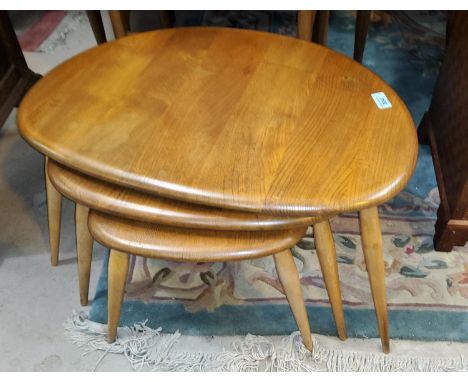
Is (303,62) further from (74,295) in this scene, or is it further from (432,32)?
(432,32)

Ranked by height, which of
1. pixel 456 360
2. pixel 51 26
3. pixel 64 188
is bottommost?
pixel 456 360

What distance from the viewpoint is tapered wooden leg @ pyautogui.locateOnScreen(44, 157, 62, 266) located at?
0.84 metres

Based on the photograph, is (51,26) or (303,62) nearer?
(303,62)

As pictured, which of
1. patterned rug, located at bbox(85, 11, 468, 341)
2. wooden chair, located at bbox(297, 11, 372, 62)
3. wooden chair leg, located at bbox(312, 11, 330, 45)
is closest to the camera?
patterned rug, located at bbox(85, 11, 468, 341)

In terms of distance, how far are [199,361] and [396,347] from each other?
0.37 metres

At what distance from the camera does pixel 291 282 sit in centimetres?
73

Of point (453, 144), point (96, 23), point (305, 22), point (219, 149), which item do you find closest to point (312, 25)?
point (305, 22)

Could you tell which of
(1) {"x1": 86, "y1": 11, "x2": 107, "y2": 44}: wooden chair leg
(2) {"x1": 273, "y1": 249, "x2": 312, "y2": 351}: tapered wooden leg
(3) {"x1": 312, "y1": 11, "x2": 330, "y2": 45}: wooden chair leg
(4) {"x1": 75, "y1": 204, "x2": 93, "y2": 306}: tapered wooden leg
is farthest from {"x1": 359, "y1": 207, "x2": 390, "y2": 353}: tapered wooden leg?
(1) {"x1": 86, "y1": 11, "x2": 107, "y2": 44}: wooden chair leg

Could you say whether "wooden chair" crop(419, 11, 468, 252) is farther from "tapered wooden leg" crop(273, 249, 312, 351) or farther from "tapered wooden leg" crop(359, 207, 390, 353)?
"tapered wooden leg" crop(273, 249, 312, 351)

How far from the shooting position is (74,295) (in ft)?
3.09

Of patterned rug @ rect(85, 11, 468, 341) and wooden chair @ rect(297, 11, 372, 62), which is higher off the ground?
wooden chair @ rect(297, 11, 372, 62)

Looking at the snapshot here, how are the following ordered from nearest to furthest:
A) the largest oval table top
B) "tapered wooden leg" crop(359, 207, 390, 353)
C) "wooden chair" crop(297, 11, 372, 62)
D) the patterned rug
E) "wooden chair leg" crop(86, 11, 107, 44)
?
1. the largest oval table top
2. "tapered wooden leg" crop(359, 207, 390, 353)
3. the patterned rug
4. "wooden chair" crop(297, 11, 372, 62)
5. "wooden chair leg" crop(86, 11, 107, 44)

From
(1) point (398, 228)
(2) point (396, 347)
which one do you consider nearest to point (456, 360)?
(2) point (396, 347)

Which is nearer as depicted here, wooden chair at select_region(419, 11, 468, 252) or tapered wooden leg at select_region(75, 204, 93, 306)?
tapered wooden leg at select_region(75, 204, 93, 306)
